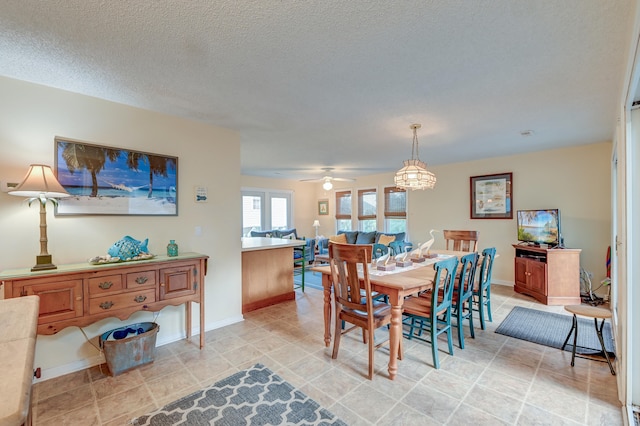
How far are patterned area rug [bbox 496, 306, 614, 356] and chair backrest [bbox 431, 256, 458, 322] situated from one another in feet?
3.62

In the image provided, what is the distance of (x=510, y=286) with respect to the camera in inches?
199

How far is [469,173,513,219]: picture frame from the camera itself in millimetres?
5070

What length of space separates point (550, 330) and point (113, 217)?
4802 mm

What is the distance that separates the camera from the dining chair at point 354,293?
223 centimetres

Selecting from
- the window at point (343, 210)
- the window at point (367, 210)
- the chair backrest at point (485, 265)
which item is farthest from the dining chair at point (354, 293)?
the window at point (343, 210)

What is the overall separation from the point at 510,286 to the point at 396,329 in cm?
397

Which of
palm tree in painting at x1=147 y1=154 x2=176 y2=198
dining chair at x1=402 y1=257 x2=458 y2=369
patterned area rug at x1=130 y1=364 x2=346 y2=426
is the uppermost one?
palm tree in painting at x1=147 y1=154 x2=176 y2=198

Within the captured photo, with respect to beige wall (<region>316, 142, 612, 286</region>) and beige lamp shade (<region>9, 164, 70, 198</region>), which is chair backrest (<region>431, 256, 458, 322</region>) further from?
beige wall (<region>316, 142, 612, 286</region>)

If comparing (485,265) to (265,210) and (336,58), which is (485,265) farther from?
(265,210)

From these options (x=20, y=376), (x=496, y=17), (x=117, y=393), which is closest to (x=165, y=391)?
(x=117, y=393)

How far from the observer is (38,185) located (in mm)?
2031

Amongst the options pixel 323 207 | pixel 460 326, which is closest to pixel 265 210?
pixel 323 207

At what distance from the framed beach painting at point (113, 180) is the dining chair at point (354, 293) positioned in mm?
1901

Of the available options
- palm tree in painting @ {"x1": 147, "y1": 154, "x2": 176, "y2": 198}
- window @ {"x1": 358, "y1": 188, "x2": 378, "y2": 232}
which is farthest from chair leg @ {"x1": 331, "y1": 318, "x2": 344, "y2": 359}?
window @ {"x1": 358, "y1": 188, "x2": 378, "y2": 232}
